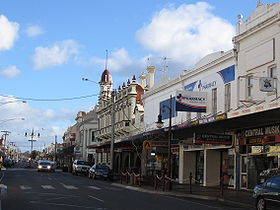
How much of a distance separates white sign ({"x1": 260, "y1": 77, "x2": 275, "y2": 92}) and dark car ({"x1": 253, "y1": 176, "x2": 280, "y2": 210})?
7.27 meters

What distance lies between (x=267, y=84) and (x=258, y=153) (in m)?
4.96

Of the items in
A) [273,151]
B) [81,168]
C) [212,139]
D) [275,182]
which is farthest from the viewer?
[81,168]

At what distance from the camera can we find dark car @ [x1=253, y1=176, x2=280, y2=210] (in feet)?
48.6

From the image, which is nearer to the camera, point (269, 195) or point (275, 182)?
point (269, 195)

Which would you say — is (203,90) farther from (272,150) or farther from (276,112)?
(276,112)

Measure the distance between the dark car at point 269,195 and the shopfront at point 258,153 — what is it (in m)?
8.30

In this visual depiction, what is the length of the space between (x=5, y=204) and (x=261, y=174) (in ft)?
49.0

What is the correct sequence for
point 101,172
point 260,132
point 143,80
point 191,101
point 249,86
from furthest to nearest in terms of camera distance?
point 143,80, point 101,172, point 191,101, point 249,86, point 260,132

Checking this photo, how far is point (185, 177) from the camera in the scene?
36250 mm

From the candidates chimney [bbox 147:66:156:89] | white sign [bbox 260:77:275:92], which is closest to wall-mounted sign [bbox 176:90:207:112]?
white sign [bbox 260:77:275:92]

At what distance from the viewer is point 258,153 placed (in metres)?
25.7

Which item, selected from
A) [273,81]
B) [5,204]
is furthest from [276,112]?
[5,204]

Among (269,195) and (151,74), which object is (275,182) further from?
(151,74)

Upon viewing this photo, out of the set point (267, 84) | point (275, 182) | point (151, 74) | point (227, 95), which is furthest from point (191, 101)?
point (151, 74)
